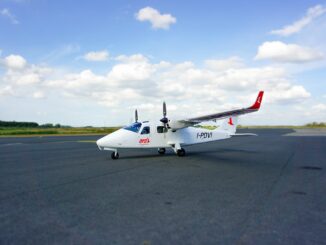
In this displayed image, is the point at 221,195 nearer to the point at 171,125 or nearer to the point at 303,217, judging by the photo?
the point at 303,217

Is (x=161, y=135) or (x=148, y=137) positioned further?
(x=161, y=135)

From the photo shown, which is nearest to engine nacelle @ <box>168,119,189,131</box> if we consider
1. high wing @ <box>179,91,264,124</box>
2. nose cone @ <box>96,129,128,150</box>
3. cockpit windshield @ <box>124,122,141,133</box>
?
high wing @ <box>179,91,264,124</box>

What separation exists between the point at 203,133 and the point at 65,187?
12916 mm

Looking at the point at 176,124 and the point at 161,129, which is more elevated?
the point at 176,124

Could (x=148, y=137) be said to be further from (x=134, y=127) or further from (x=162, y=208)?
(x=162, y=208)

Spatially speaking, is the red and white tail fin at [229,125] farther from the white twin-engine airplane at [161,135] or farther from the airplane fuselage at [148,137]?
the airplane fuselage at [148,137]

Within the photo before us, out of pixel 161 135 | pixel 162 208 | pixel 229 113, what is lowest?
pixel 162 208

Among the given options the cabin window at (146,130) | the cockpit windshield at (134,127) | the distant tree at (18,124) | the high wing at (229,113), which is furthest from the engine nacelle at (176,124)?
the distant tree at (18,124)

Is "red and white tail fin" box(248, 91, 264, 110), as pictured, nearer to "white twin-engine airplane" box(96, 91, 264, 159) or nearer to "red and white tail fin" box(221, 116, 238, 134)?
"white twin-engine airplane" box(96, 91, 264, 159)

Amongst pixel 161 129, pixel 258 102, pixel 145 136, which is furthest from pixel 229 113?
pixel 145 136

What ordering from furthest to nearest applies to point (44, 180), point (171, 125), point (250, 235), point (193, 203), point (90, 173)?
point (171, 125)
point (90, 173)
point (44, 180)
point (193, 203)
point (250, 235)

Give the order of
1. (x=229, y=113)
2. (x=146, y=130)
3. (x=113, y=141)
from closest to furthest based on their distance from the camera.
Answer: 1. (x=229, y=113)
2. (x=113, y=141)
3. (x=146, y=130)

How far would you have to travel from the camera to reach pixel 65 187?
9172mm

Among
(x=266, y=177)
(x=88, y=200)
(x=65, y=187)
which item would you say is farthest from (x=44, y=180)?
(x=266, y=177)
